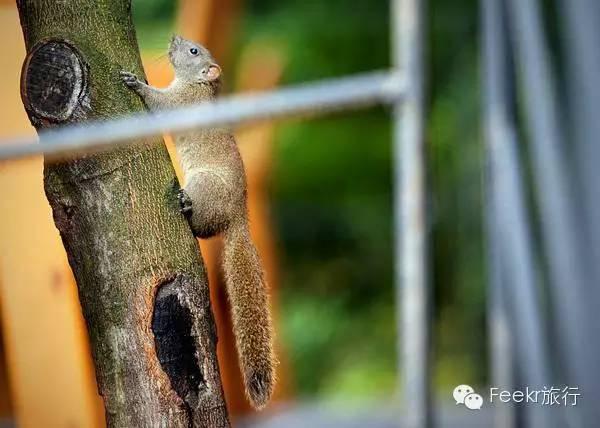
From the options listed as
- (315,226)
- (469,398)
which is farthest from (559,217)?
(315,226)

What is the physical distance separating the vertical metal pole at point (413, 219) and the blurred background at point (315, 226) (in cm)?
11

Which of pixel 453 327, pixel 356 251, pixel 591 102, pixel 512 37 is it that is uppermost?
pixel 356 251

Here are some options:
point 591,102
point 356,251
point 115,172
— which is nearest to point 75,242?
point 115,172

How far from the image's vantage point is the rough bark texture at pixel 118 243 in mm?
496

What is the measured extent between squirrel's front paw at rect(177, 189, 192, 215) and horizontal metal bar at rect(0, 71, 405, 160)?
0.04 metres

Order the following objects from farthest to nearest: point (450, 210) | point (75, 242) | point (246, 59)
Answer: point (450, 210) < point (246, 59) < point (75, 242)

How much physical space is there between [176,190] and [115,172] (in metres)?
0.03

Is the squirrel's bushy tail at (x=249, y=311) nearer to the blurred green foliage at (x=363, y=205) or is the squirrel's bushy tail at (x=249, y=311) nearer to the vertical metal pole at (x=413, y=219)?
the vertical metal pole at (x=413, y=219)

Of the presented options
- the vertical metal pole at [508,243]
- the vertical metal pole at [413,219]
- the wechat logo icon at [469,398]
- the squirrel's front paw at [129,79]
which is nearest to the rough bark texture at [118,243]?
the squirrel's front paw at [129,79]

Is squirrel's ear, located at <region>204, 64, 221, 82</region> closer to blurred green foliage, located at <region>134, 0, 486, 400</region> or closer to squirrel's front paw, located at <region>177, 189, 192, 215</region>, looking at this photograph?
squirrel's front paw, located at <region>177, 189, 192, 215</region>

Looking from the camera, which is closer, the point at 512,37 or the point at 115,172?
the point at 115,172

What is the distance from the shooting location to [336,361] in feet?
12.7

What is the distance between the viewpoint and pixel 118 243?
19.6 inches

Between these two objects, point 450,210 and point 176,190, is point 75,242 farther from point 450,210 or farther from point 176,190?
point 450,210
